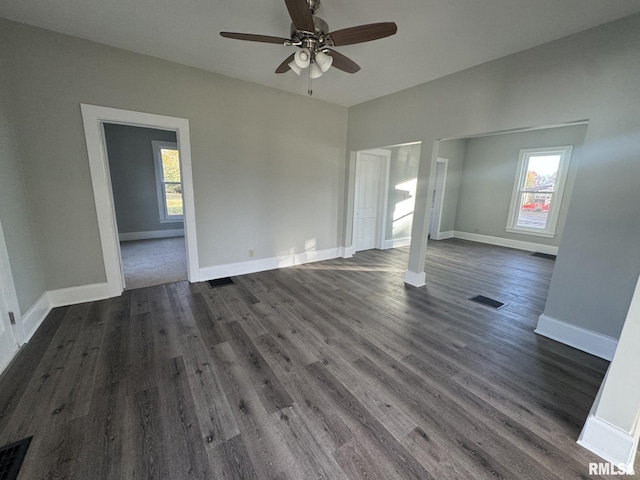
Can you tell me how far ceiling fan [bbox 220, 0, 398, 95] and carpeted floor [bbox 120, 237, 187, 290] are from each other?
327 centimetres

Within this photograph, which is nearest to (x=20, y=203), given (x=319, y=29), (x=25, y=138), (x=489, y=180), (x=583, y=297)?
(x=25, y=138)

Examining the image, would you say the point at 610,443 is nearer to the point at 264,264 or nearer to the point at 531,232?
the point at 264,264

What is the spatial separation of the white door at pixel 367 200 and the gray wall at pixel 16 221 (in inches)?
182

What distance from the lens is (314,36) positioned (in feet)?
6.10

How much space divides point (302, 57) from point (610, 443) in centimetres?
311

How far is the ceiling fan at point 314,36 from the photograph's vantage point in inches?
64.2

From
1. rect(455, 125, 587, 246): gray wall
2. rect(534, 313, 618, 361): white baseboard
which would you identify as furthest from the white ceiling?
rect(455, 125, 587, 246): gray wall

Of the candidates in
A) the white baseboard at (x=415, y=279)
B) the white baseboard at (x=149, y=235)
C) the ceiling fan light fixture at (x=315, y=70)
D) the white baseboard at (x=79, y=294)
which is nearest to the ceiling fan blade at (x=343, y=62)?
the ceiling fan light fixture at (x=315, y=70)

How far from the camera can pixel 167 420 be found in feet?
5.02

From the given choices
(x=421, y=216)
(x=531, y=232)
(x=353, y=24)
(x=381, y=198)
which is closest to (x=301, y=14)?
(x=353, y=24)

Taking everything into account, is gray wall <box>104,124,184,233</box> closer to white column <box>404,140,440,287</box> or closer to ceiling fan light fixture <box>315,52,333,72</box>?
ceiling fan light fixture <box>315,52,333,72</box>

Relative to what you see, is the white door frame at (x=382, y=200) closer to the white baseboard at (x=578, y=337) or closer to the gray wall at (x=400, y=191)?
the gray wall at (x=400, y=191)

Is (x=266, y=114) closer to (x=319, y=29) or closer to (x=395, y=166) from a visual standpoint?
(x=319, y=29)

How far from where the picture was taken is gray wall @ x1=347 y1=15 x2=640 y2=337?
2.00 m
